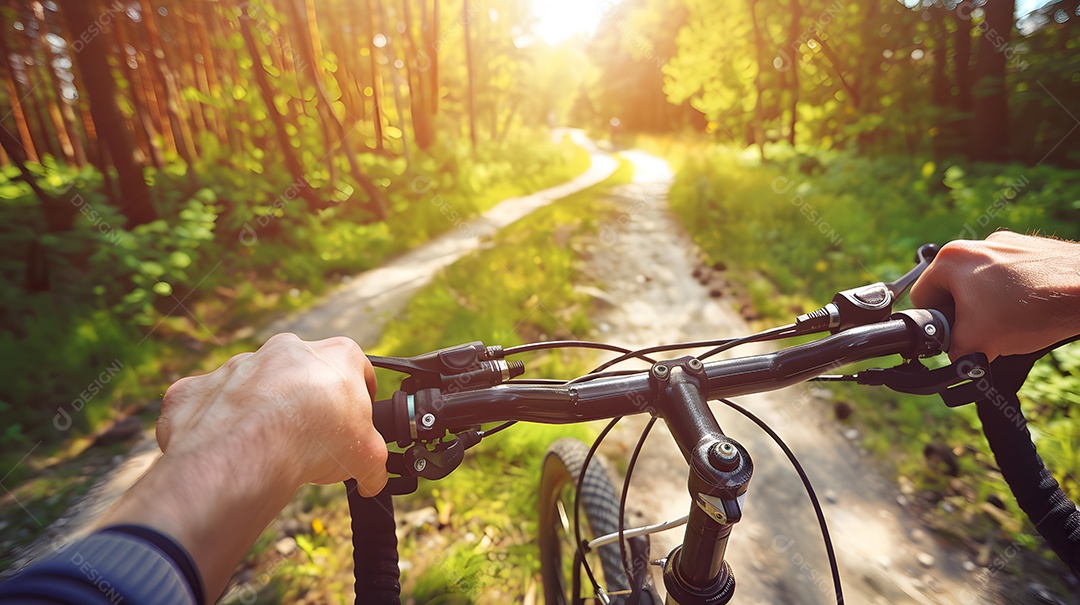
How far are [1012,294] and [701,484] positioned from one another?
3.78ft

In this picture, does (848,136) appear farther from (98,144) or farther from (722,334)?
(98,144)

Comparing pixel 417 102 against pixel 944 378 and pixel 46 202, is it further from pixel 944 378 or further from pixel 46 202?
pixel 944 378

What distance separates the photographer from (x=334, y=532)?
304cm

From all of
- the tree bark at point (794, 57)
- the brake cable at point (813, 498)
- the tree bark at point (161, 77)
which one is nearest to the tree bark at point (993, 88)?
the tree bark at point (794, 57)

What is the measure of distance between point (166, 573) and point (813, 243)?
9.18 m

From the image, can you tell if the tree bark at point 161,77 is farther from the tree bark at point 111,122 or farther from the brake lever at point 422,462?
the brake lever at point 422,462

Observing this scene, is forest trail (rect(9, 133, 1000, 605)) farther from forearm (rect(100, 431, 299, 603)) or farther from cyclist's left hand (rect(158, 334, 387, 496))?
forearm (rect(100, 431, 299, 603))

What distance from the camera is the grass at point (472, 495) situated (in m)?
2.69

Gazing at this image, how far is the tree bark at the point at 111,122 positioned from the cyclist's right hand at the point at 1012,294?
28.3ft

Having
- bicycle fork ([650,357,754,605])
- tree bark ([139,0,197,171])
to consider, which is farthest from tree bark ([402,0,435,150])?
bicycle fork ([650,357,754,605])

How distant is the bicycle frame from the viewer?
2.80ft

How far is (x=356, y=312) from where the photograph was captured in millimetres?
6332

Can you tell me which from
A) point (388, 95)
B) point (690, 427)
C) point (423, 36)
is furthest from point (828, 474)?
point (388, 95)

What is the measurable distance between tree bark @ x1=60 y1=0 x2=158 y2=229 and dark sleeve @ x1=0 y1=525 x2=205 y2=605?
7696 mm
